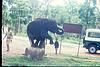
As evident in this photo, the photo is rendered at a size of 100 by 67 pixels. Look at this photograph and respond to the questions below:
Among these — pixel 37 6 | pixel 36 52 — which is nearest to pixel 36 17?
pixel 37 6

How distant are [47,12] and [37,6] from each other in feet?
0.72

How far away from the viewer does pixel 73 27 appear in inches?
216

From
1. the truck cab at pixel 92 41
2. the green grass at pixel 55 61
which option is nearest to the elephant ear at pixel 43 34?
the green grass at pixel 55 61

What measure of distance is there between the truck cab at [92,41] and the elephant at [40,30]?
58 centimetres

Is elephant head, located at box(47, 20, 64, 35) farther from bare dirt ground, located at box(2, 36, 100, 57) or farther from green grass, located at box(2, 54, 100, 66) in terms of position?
green grass, located at box(2, 54, 100, 66)

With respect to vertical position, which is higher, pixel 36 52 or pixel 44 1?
pixel 44 1

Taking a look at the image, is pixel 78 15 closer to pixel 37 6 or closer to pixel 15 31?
pixel 37 6

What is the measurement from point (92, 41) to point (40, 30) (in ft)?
3.66

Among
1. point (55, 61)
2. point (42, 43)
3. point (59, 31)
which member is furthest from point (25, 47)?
point (59, 31)

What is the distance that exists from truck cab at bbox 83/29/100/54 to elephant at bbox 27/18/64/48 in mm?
578

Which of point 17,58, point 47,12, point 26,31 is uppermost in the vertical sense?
point 47,12

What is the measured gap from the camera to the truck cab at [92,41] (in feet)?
18.4

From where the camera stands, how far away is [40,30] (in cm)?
543

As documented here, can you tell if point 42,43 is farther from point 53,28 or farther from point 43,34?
point 53,28
